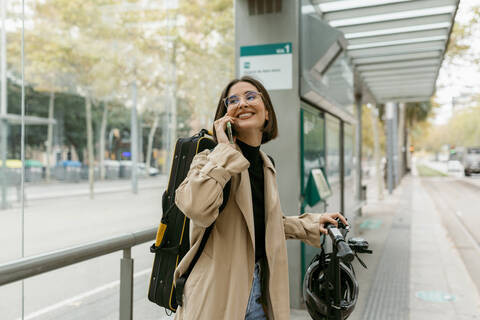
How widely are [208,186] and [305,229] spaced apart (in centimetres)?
76

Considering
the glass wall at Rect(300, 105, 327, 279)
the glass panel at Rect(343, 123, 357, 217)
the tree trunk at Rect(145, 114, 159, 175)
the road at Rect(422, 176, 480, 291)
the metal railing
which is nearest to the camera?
the metal railing

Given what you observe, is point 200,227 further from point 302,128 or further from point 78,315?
point 302,128

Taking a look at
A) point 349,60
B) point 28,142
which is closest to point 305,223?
point 28,142

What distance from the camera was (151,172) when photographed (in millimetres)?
4406

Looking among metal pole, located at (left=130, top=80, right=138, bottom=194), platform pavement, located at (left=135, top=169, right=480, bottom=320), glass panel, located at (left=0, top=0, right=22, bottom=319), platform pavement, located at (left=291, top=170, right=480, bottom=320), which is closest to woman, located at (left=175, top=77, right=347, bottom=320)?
platform pavement, located at (left=135, top=169, right=480, bottom=320)

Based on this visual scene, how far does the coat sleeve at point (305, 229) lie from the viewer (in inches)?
77.0

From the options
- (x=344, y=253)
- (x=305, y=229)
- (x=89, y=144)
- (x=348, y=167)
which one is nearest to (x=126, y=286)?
(x=305, y=229)

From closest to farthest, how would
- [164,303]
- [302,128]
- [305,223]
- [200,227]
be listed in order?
[200,227], [164,303], [305,223], [302,128]

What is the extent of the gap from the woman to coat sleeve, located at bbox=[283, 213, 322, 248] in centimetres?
7

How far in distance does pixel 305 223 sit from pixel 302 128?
2.32 m

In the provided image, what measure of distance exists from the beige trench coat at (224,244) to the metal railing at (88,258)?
513mm

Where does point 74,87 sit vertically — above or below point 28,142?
above

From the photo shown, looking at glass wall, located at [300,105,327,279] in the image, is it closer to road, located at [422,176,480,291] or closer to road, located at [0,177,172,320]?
road, located at [0,177,172,320]

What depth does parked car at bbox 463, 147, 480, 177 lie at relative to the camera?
1549 inches
